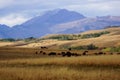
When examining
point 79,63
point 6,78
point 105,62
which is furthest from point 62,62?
point 6,78

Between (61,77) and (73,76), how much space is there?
90 cm

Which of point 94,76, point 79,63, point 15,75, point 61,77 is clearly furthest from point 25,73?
point 79,63

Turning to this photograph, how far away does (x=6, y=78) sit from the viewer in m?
21.2

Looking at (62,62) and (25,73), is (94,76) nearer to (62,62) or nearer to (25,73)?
(25,73)

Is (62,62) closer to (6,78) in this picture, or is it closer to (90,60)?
(90,60)

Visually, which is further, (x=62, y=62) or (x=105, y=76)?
(x=62, y=62)

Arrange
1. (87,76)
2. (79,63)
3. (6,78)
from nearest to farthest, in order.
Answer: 1. (6,78)
2. (87,76)
3. (79,63)

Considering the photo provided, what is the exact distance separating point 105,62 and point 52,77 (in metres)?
15.9

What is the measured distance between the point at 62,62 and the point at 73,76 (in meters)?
15.1

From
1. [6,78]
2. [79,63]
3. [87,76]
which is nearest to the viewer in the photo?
[6,78]

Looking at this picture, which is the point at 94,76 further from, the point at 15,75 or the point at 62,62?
the point at 62,62

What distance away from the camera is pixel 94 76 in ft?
76.0

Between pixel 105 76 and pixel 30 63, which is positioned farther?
pixel 30 63

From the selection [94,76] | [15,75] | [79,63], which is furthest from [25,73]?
[79,63]
